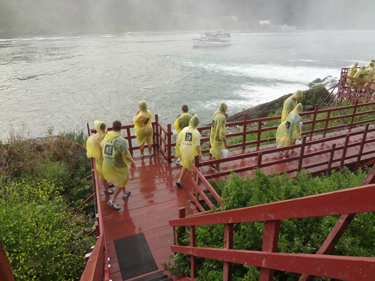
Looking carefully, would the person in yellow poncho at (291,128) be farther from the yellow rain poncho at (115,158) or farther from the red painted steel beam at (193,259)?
the red painted steel beam at (193,259)

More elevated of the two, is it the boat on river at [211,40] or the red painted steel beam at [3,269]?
the boat on river at [211,40]

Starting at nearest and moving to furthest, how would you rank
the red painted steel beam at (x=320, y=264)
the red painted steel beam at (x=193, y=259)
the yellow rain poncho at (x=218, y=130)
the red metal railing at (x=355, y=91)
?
the red painted steel beam at (x=320, y=264) → the red painted steel beam at (x=193, y=259) → the yellow rain poncho at (x=218, y=130) → the red metal railing at (x=355, y=91)

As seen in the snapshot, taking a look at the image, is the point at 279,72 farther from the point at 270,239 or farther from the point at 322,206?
the point at 322,206

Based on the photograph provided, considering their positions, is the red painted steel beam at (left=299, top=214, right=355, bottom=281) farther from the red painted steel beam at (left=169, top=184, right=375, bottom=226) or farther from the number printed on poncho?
the number printed on poncho

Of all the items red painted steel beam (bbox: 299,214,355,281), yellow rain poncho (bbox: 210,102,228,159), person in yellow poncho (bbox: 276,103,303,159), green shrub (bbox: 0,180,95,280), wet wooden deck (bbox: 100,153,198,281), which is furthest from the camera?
person in yellow poncho (bbox: 276,103,303,159)

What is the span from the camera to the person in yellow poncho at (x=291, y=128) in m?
6.88

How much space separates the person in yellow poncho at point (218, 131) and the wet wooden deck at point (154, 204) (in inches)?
25.4

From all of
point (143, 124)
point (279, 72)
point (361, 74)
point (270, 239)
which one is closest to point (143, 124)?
point (143, 124)

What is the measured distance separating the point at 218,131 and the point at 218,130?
0.09 ft

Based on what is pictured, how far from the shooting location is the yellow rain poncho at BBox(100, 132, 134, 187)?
5266 millimetres

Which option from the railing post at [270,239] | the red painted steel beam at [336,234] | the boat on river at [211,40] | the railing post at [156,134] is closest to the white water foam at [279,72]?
the boat on river at [211,40]

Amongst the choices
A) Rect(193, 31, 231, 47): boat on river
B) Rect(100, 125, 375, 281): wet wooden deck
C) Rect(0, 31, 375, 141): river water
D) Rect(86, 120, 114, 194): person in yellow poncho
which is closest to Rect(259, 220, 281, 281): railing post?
Rect(100, 125, 375, 281): wet wooden deck

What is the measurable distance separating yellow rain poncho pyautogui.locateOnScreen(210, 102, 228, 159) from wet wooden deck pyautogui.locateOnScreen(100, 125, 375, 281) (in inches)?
26.2

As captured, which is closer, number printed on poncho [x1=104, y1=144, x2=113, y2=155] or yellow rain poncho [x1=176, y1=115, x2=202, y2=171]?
number printed on poncho [x1=104, y1=144, x2=113, y2=155]
